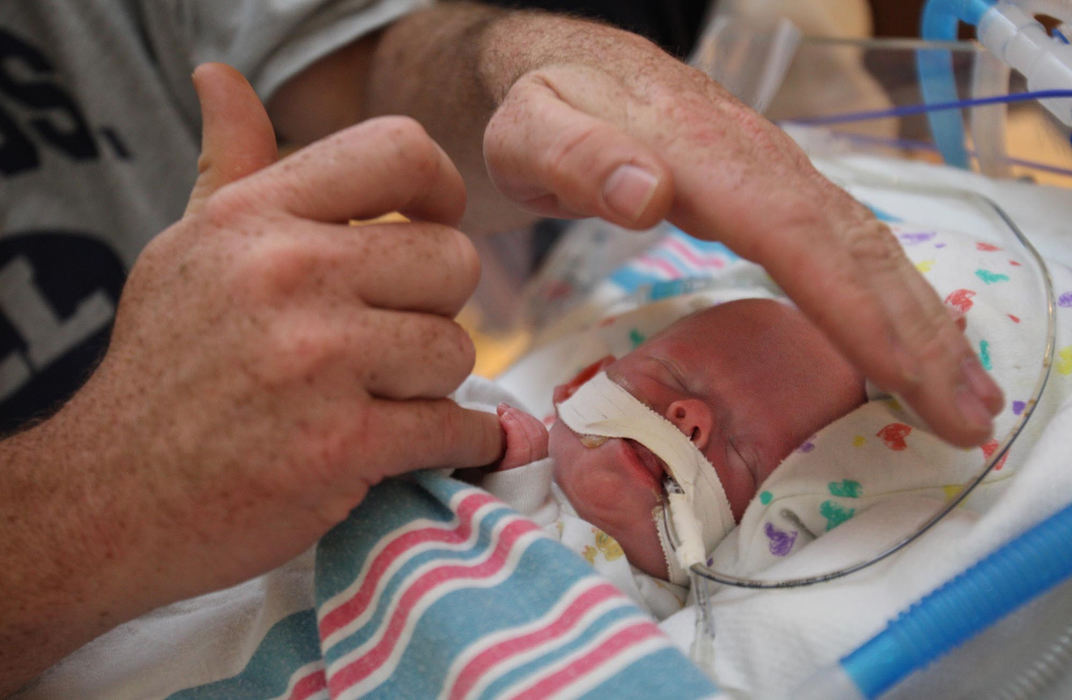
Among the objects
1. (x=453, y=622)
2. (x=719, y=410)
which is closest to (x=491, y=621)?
(x=453, y=622)

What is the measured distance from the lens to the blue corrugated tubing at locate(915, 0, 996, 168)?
3.62 ft

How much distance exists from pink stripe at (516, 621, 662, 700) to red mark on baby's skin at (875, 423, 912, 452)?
1.13ft

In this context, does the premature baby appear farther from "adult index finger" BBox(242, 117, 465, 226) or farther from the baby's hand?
"adult index finger" BBox(242, 117, 465, 226)

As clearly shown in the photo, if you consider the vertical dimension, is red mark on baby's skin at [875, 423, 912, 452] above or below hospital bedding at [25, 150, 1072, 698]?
above

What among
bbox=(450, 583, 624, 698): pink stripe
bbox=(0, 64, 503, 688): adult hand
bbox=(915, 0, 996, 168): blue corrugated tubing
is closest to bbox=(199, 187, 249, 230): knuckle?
bbox=(0, 64, 503, 688): adult hand

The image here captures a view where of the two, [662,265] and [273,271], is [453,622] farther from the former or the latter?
[662,265]

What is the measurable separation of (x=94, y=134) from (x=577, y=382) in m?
0.79

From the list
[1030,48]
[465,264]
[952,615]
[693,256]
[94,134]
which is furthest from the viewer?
[693,256]

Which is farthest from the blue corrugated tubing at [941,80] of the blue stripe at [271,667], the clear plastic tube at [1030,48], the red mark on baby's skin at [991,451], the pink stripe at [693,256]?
the blue stripe at [271,667]

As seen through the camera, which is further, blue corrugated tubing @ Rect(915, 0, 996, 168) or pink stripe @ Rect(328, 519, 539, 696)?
blue corrugated tubing @ Rect(915, 0, 996, 168)

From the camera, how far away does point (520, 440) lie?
2.60 ft

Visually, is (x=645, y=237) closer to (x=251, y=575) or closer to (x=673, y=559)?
(x=673, y=559)

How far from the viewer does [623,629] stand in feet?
1.92

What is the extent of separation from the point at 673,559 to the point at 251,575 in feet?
1.33
